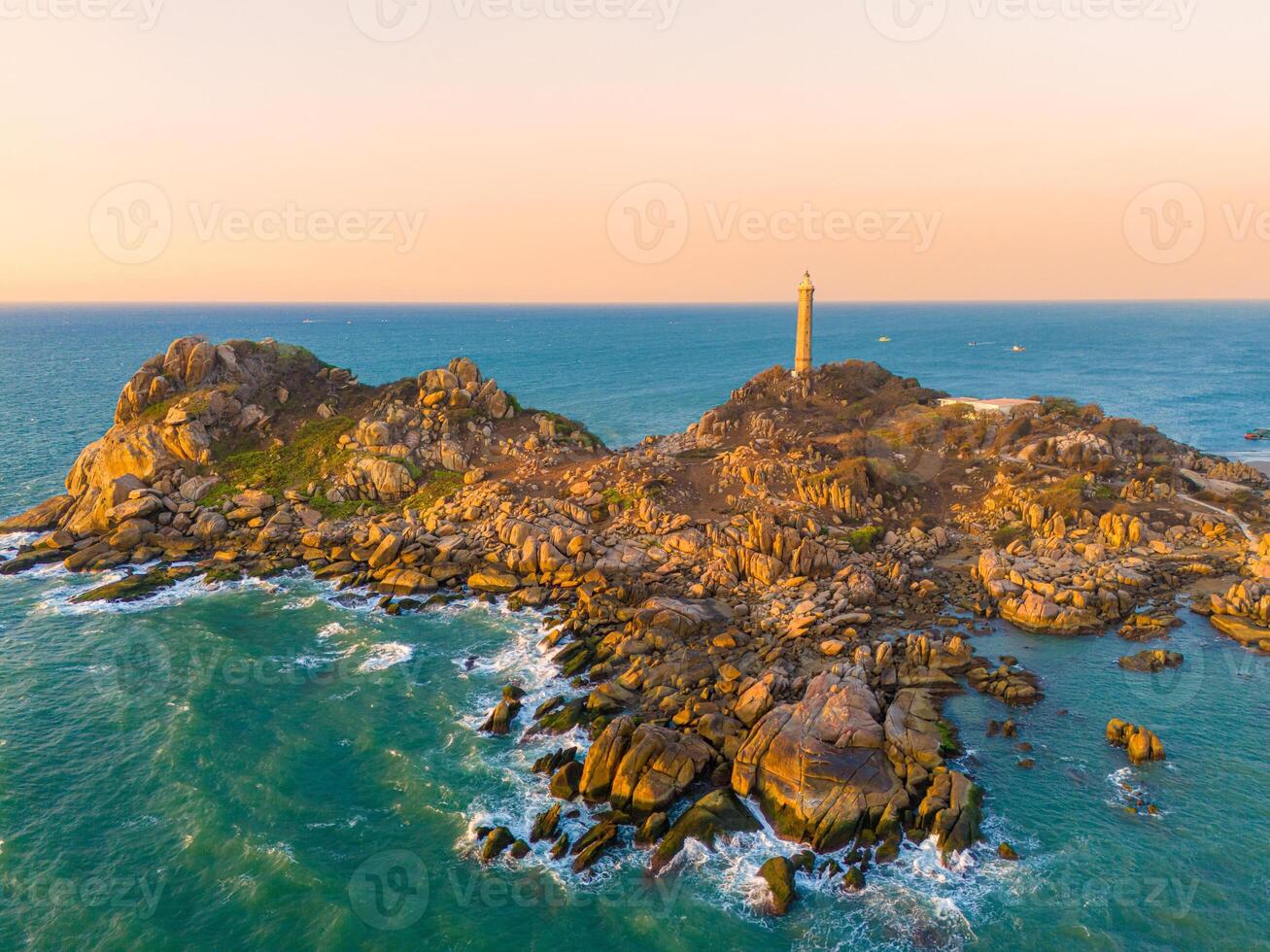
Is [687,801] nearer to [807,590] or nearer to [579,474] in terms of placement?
[807,590]

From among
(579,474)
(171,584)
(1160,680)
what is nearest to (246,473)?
(171,584)

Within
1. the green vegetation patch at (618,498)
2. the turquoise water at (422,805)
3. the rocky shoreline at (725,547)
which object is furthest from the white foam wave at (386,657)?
the green vegetation patch at (618,498)

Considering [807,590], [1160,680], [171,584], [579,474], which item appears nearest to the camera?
[1160,680]

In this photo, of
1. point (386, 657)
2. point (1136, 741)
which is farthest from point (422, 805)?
point (1136, 741)

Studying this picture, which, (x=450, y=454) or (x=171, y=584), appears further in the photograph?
(x=450, y=454)

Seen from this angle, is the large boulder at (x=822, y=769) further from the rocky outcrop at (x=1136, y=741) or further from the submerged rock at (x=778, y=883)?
the rocky outcrop at (x=1136, y=741)

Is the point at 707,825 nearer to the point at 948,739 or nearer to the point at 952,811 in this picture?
the point at 952,811
